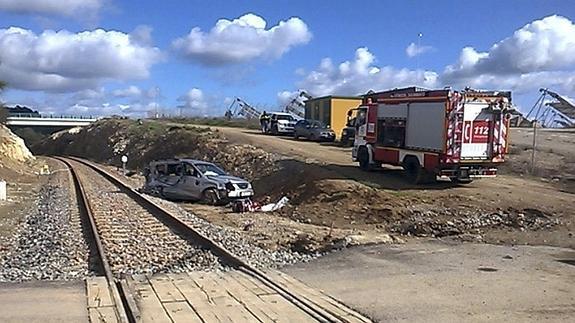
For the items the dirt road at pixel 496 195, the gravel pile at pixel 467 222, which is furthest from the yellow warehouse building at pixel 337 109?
the gravel pile at pixel 467 222

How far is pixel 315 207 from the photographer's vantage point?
21656 millimetres

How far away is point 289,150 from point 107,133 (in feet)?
158

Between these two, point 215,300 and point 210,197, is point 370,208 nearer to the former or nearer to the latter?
point 210,197

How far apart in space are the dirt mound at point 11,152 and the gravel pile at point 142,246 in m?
27.1

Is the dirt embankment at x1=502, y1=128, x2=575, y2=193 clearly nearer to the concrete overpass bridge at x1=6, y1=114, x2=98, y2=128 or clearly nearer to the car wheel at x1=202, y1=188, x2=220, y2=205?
the car wheel at x1=202, y1=188, x2=220, y2=205

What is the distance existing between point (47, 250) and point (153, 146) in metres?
41.4

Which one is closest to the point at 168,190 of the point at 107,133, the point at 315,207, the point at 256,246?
the point at 315,207

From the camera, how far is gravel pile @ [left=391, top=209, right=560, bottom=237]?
17533mm

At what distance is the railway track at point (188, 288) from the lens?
8852 mm

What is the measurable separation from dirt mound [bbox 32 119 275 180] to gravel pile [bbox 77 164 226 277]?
1149 cm

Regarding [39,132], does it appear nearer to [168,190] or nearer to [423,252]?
[168,190]

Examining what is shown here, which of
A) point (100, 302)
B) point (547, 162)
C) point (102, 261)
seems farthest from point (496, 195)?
point (100, 302)

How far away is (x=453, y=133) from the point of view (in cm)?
2197

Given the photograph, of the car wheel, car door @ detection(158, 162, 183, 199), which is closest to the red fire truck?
the car wheel
